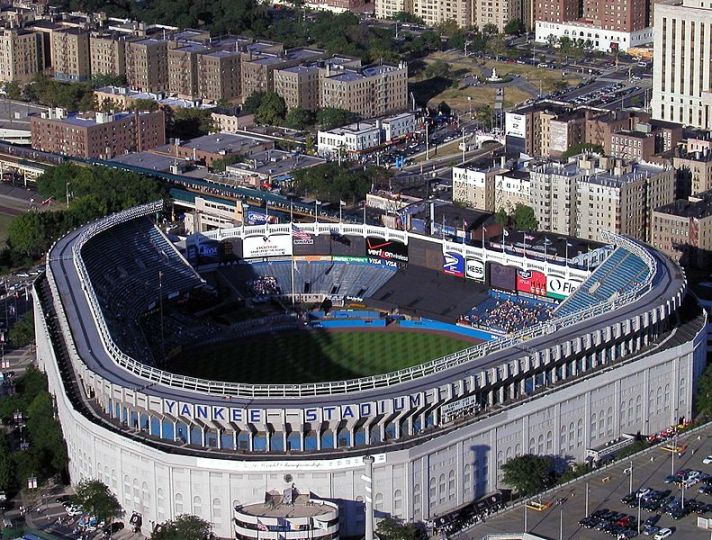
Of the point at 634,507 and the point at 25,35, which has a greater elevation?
the point at 25,35

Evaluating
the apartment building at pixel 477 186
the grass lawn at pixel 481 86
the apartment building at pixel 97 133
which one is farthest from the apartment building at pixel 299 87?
the apartment building at pixel 477 186

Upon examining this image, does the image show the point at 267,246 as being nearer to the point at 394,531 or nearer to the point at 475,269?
the point at 475,269

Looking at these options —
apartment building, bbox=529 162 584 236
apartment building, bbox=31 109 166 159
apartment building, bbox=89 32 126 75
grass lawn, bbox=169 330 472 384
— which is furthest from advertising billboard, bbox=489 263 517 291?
apartment building, bbox=89 32 126 75

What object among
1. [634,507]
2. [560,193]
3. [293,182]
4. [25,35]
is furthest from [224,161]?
[634,507]

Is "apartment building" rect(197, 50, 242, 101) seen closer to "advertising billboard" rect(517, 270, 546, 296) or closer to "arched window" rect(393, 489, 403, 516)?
"advertising billboard" rect(517, 270, 546, 296)

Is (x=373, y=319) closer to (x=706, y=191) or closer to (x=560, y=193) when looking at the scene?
(x=560, y=193)

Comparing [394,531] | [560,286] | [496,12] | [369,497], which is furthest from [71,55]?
[369,497]

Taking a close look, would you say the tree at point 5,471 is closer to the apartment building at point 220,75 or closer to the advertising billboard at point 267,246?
the advertising billboard at point 267,246
